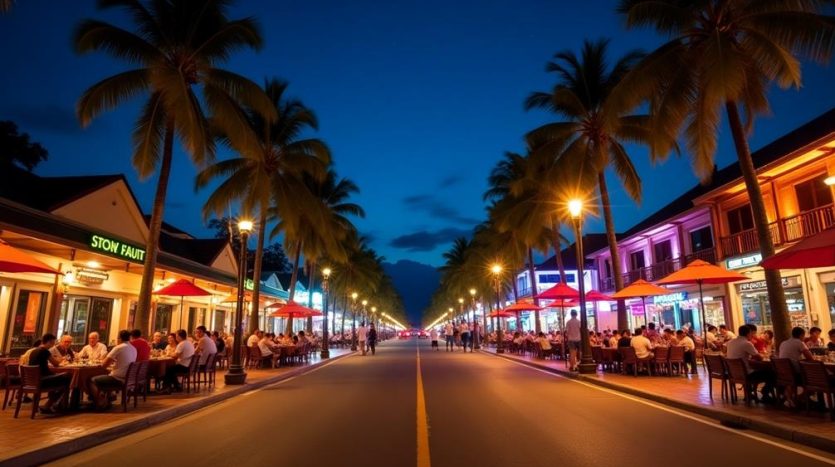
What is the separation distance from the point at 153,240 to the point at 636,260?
Answer: 33.3 meters

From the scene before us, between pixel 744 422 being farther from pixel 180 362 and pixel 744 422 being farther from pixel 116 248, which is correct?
pixel 116 248

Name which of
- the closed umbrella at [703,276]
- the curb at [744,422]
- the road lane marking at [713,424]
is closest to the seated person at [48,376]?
the road lane marking at [713,424]

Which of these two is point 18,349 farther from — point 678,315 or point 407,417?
point 678,315

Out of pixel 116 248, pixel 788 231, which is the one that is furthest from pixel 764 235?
pixel 116 248

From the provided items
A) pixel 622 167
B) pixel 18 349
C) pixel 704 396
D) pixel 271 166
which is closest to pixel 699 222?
pixel 622 167

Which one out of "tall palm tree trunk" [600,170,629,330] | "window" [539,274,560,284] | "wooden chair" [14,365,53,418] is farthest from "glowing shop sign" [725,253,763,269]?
"window" [539,274,560,284]

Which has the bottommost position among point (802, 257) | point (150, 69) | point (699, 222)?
point (802, 257)

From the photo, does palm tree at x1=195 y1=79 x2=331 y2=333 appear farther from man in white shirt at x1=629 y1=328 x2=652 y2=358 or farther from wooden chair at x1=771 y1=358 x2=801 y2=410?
wooden chair at x1=771 y1=358 x2=801 y2=410

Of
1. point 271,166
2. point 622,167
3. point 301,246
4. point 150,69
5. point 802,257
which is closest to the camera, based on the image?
→ point 802,257

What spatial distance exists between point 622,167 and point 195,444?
21073mm

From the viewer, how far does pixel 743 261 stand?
80.0ft

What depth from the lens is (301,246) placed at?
35688 millimetres

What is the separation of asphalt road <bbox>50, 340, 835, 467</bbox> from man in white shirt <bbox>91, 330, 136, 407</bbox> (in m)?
1.59

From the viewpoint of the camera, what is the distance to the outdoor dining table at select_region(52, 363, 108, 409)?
10523 mm
